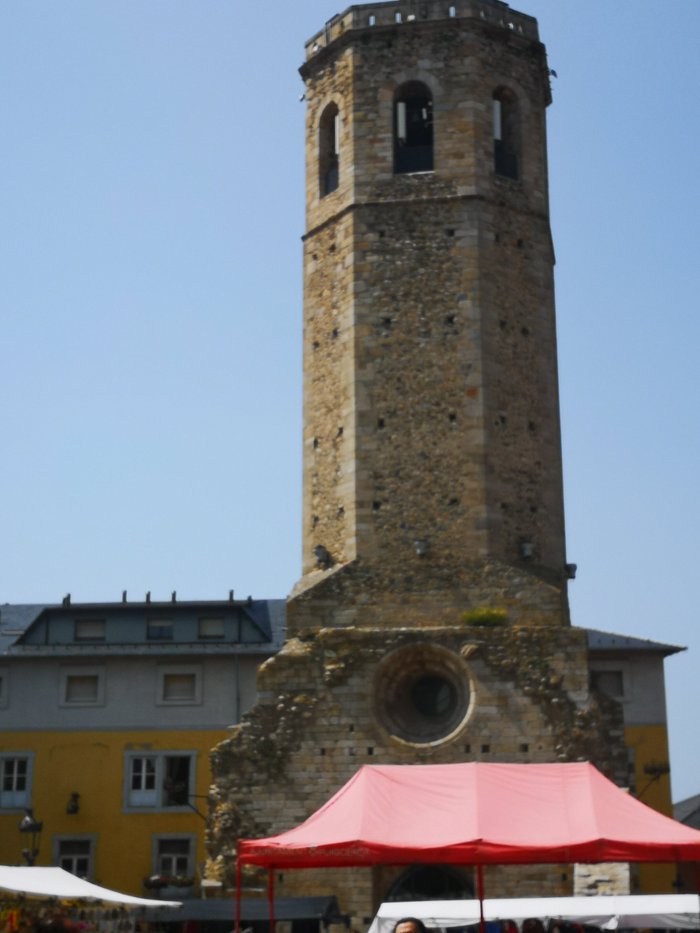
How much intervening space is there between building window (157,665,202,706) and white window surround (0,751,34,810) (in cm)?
317

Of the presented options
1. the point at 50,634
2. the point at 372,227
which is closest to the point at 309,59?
the point at 372,227

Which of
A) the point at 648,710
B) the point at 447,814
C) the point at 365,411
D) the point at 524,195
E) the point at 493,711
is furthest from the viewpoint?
the point at 648,710

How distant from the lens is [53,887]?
1493 centimetres

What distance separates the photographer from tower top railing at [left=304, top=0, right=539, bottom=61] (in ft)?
78.1

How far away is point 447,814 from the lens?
12.9 m

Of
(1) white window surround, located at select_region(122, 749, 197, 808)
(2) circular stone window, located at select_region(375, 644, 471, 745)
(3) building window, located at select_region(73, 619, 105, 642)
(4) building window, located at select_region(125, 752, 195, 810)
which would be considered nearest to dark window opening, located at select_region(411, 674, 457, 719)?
(2) circular stone window, located at select_region(375, 644, 471, 745)

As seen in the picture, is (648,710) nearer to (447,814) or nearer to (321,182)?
(321,182)

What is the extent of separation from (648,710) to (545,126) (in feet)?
46.3

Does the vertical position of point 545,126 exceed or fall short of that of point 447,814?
it exceeds it

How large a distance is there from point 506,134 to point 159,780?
15.5 metres

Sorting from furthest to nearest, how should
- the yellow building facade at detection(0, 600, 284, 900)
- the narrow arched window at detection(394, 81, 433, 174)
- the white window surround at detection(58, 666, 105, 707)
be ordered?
the white window surround at detection(58, 666, 105, 707) → the yellow building facade at detection(0, 600, 284, 900) → the narrow arched window at detection(394, 81, 433, 174)

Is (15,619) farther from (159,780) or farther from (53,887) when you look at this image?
(53,887)

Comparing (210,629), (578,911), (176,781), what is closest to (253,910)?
(578,911)

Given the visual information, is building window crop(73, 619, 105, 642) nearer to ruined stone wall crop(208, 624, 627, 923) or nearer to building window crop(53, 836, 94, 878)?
building window crop(53, 836, 94, 878)
